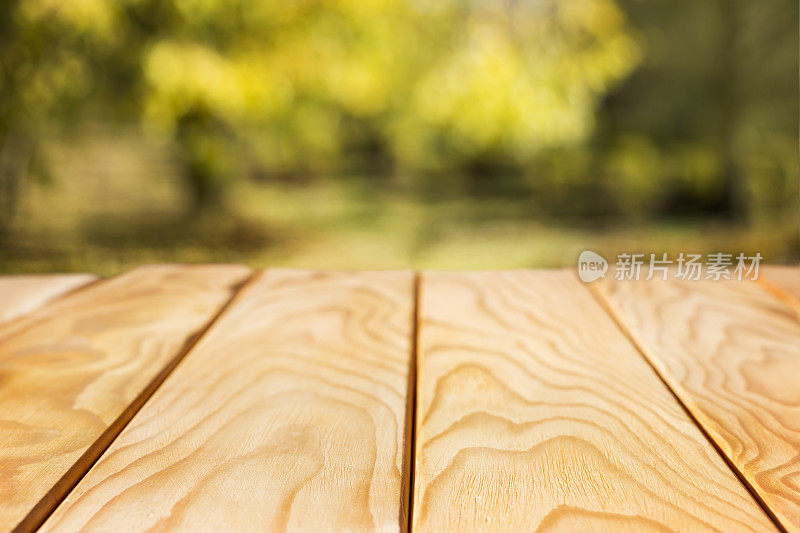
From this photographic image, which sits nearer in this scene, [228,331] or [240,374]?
[240,374]

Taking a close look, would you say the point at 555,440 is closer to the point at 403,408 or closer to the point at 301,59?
the point at 403,408

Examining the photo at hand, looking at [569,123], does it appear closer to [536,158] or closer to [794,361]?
[536,158]

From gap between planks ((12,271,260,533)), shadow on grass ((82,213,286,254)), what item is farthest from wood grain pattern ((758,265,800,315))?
shadow on grass ((82,213,286,254))

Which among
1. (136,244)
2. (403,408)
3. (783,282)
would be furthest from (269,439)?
(136,244)

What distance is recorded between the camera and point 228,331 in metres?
0.89

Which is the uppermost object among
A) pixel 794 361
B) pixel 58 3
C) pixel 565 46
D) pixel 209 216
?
pixel 58 3

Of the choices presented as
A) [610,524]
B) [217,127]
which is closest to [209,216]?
[217,127]

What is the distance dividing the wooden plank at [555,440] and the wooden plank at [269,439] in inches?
1.5

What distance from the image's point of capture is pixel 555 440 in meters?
0.60

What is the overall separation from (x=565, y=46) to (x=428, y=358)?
211 inches

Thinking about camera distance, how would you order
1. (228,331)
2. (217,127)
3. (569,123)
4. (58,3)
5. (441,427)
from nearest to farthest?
(441,427) → (228,331) → (58,3) → (569,123) → (217,127)

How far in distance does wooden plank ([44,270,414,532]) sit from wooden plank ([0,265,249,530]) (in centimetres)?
3

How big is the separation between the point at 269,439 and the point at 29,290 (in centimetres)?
69

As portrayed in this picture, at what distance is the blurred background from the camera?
5039 mm
